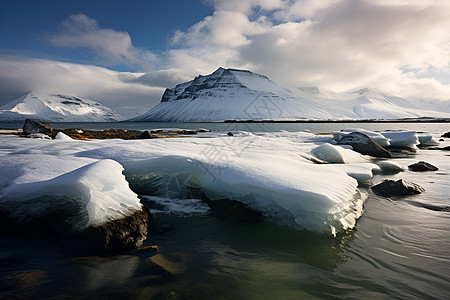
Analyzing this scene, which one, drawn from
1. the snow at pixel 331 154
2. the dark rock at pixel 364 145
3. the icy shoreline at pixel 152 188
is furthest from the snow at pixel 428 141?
the icy shoreline at pixel 152 188

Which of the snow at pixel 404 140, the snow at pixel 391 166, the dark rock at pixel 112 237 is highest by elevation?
the snow at pixel 404 140

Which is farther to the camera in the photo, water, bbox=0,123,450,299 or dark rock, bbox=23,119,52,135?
dark rock, bbox=23,119,52,135

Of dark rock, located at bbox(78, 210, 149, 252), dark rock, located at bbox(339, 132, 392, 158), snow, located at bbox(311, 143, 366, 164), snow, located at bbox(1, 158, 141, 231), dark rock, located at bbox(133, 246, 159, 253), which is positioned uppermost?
dark rock, located at bbox(339, 132, 392, 158)

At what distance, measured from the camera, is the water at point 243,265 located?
3068mm

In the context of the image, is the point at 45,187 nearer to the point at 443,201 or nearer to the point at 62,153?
the point at 62,153

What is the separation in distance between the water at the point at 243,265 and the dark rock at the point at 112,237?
7.6 inches

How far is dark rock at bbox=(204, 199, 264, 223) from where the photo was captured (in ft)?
17.0

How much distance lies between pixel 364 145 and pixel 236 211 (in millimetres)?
14300

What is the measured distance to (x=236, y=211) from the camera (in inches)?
210

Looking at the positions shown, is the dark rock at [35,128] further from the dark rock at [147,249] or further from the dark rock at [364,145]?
the dark rock at [364,145]

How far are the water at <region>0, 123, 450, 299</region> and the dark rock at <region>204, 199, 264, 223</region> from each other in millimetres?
182

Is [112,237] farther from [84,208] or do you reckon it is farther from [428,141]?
[428,141]

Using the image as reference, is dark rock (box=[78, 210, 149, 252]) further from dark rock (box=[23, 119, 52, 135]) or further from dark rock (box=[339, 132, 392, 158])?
dark rock (box=[23, 119, 52, 135])

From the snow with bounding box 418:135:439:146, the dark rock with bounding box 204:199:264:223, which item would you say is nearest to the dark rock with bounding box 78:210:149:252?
the dark rock with bounding box 204:199:264:223
